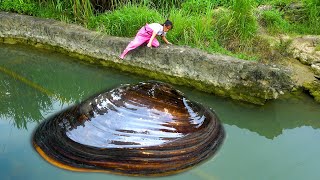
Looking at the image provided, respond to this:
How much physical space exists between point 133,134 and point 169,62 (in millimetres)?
1918

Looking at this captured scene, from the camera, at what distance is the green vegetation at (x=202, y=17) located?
6582 millimetres

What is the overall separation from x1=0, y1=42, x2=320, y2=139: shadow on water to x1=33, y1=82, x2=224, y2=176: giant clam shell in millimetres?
554

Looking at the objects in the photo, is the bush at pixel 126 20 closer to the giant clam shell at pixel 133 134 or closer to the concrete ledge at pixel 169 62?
the concrete ledge at pixel 169 62

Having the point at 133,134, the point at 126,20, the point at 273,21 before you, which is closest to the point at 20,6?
the point at 126,20

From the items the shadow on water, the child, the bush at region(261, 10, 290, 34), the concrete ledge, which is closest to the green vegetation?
the bush at region(261, 10, 290, 34)

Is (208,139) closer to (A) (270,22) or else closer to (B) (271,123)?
(B) (271,123)

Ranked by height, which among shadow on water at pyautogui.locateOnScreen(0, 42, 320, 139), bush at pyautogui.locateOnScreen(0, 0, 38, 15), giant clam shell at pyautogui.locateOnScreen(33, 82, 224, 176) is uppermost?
bush at pyautogui.locateOnScreen(0, 0, 38, 15)

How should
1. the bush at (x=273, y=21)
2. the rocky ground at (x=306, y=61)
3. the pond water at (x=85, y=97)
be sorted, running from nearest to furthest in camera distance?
the pond water at (x=85, y=97)
the rocky ground at (x=306, y=61)
the bush at (x=273, y=21)

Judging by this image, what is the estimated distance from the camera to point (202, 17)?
689 centimetres

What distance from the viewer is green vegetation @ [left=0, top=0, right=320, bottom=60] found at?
6.58 metres

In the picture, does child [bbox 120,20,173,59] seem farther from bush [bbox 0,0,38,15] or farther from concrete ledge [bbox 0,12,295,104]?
bush [bbox 0,0,38,15]

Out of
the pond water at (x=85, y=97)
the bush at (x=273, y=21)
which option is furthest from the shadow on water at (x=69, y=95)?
the bush at (x=273, y=21)

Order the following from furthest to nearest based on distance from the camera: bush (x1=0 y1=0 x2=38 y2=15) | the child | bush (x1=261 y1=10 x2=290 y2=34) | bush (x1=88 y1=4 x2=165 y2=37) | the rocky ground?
bush (x1=0 y1=0 x2=38 y2=15) < bush (x1=261 y1=10 x2=290 y2=34) < bush (x1=88 y1=4 x2=165 y2=37) < the child < the rocky ground

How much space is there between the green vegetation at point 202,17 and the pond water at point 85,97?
0.85 metres
